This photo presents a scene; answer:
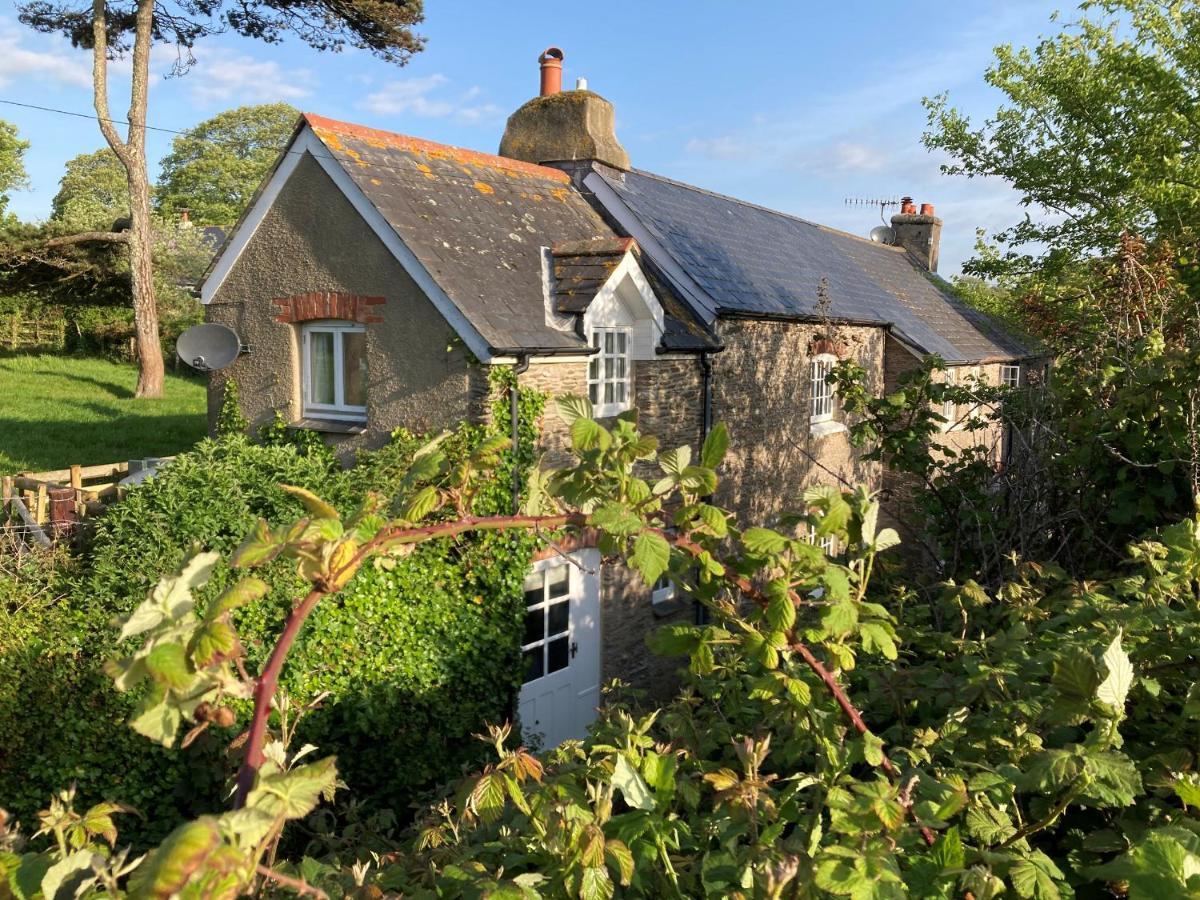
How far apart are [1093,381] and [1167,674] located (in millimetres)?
4135

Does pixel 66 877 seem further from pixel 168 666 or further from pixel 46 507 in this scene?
pixel 46 507

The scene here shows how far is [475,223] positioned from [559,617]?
4760mm

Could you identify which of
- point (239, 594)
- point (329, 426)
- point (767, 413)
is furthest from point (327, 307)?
point (239, 594)

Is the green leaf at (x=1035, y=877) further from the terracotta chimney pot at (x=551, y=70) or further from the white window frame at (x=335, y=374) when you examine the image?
the terracotta chimney pot at (x=551, y=70)

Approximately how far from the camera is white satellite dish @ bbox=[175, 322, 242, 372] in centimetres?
1036

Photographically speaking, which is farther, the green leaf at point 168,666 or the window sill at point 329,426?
the window sill at point 329,426

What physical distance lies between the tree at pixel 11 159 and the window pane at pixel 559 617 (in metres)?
42.7

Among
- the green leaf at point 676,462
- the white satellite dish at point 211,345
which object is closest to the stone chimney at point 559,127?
the white satellite dish at point 211,345

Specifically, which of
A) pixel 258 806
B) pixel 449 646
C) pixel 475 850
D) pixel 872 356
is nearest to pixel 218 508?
pixel 449 646

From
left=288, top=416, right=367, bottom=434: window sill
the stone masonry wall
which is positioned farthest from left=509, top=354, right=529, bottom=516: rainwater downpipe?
the stone masonry wall

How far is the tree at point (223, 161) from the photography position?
54.8 m

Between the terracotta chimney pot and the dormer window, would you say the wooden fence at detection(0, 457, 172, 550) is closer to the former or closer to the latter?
the terracotta chimney pot

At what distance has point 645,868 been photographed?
1.96 metres

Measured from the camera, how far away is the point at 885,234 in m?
27.9
